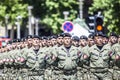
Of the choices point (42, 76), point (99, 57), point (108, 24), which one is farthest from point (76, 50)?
point (108, 24)

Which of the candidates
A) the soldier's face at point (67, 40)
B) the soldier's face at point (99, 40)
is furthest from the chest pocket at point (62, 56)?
the soldier's face at point (99, 40)

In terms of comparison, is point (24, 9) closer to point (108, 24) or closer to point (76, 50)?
point (108, 24)

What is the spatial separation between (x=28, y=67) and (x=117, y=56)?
3.75 meters

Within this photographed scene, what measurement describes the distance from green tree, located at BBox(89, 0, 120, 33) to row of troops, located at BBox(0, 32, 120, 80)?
65.0ft

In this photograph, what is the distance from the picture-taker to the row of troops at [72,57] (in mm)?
17031

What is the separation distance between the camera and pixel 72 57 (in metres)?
17.3

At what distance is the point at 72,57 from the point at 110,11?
81.4 feet

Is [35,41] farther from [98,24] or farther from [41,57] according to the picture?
[98,24]

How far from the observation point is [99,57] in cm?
1706

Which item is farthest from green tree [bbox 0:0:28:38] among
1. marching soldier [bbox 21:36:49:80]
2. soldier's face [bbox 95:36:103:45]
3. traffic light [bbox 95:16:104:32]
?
soldier's face [bbox 95:36:103:45]

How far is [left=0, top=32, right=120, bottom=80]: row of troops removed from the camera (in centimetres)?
1703

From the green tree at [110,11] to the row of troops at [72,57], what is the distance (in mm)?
19816

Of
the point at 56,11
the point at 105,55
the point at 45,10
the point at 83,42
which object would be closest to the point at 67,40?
the point at 105,55

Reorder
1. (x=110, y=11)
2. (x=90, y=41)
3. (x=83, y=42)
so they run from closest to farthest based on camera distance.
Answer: (x=90, y=41) < (x=83, y=42) < (x=110, y=11)
